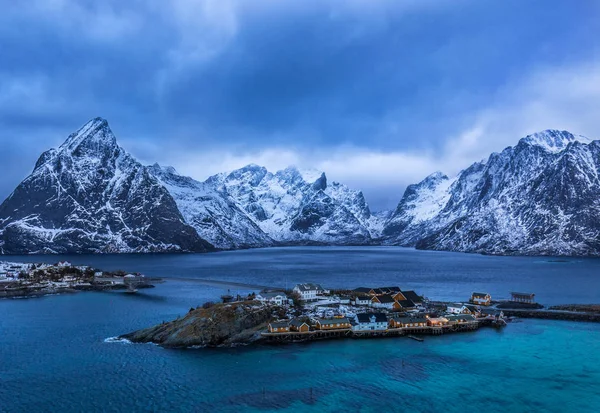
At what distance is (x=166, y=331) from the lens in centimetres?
7300

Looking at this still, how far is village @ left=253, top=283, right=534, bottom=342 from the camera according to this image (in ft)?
248

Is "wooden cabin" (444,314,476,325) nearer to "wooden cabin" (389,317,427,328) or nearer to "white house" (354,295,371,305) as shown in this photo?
"wooden cabin" (389,317,427,328)

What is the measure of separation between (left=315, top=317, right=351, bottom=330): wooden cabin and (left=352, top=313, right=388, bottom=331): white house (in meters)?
1.53

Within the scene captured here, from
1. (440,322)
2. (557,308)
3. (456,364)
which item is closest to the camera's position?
(456,364)

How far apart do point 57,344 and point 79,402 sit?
24801mm

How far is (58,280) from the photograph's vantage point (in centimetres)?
14100

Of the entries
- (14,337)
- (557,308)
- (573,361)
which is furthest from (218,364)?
(557,308)

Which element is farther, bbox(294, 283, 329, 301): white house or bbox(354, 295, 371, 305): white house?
bbox(294, 283, 329, 301): white house

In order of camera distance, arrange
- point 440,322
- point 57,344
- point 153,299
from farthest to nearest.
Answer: point 153,299, point 440,322, point 57,344

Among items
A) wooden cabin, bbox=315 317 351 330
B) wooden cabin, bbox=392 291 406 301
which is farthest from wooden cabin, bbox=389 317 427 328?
wooden cabin, bbox=392 291 406 301

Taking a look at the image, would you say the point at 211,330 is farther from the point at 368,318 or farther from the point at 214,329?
the point at 368,318

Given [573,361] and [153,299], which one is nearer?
[573,361]

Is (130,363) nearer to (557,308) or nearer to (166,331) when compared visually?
(166,331)

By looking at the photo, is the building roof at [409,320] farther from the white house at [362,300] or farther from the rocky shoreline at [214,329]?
the rocky shoreline at [214,329]
